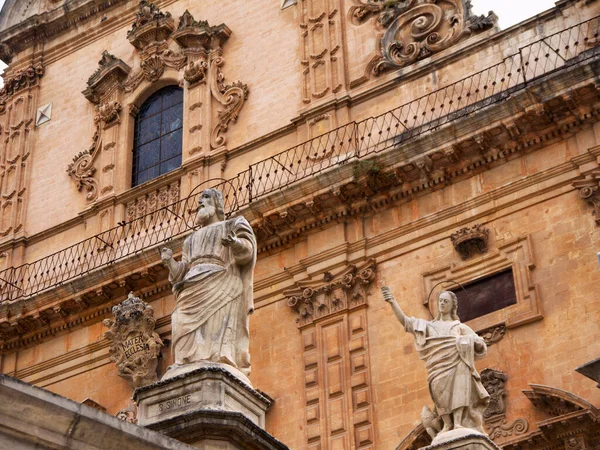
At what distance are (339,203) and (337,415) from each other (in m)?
2.82

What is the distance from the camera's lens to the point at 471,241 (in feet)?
51.5

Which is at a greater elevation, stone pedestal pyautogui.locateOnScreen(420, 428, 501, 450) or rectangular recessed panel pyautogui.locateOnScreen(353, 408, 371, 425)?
rectangular recessed panel pyautogui.locateOnScreen(353, 408, 371, 425)

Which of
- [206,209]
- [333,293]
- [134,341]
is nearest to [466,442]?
[206,209]

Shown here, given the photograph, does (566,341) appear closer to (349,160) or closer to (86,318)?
(349,160)

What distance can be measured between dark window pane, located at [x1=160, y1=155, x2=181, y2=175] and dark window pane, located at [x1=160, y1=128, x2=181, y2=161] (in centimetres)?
8

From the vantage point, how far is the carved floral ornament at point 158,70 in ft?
64.5

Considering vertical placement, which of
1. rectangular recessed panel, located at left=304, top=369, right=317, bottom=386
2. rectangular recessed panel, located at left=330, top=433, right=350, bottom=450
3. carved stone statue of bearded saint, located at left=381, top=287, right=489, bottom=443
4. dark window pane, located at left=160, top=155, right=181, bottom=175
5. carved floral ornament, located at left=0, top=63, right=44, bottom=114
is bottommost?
carved stone statue of bearded saint, located at left=381, top=287, right=489, bottom=443

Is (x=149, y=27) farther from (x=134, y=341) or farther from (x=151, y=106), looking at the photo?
(x=134, y=341)

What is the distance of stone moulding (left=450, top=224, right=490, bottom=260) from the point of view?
1564 centimetres

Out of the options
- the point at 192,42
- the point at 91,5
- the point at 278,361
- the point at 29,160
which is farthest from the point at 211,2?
the point at 278,361

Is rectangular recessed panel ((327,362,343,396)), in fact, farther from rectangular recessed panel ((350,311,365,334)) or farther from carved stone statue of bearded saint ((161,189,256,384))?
carved stone statue of bearded saint ((161,189,256,384))

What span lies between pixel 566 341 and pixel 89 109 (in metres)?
10.2

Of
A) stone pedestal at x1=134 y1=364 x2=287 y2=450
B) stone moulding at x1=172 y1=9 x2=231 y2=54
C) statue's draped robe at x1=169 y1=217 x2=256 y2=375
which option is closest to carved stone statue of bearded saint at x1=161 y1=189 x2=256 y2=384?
statue's draped robe at x1=169 y1=217 x2=256 y2=375

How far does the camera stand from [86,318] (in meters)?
18.7
